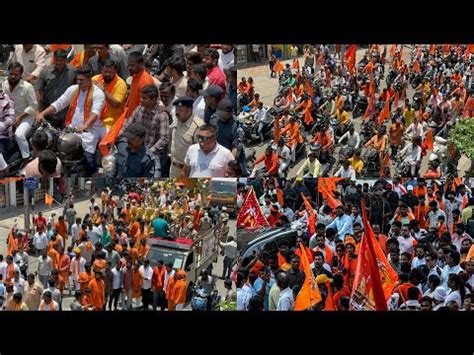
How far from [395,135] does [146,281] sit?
3165 mm

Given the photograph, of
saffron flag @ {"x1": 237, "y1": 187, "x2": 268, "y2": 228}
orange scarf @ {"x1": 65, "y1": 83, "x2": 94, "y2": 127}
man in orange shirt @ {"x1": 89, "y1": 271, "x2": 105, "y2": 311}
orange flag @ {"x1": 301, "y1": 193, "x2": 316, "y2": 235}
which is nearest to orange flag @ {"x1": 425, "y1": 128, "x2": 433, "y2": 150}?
orange flag @ {"x1": 301, "y1": 193, "x2": 316, "y2": 235}

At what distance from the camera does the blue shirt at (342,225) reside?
9633mm

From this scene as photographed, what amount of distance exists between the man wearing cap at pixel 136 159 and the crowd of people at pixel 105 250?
14 cm

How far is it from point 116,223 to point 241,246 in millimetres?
1305

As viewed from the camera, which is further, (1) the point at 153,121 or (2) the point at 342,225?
(2) the point at 342,225

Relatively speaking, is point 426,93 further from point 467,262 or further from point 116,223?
point 116,223

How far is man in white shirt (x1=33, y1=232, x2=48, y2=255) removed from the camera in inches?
369

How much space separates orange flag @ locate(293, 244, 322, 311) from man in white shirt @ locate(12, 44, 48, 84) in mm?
3328

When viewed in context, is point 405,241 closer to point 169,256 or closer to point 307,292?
point 307,292

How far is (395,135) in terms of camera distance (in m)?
10.1

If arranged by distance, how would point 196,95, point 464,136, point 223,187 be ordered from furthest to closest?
point 464,136, point 223,187, point 196,95

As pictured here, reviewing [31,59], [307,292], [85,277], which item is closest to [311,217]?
[307,292]
